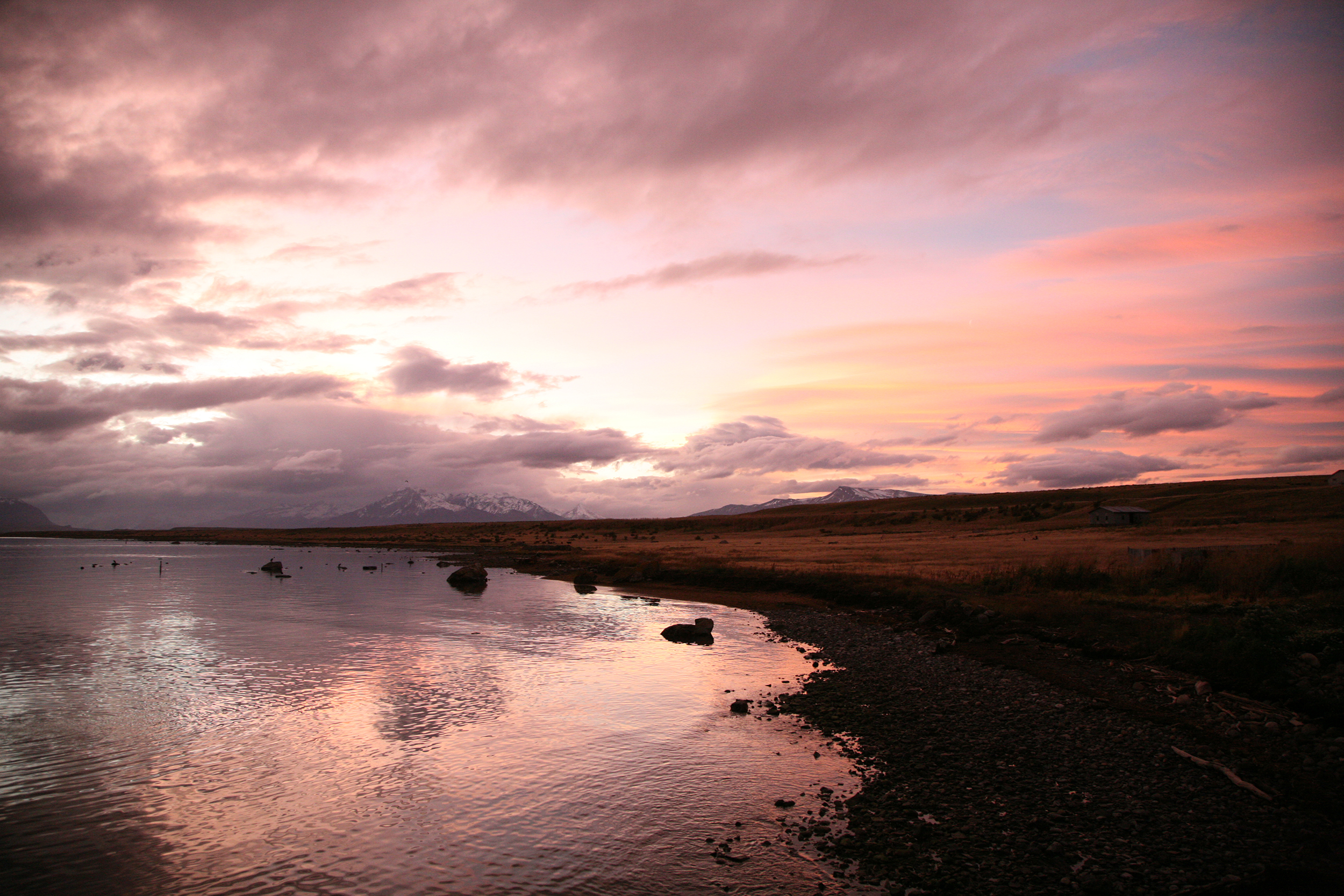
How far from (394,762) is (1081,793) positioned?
1670 centimetres

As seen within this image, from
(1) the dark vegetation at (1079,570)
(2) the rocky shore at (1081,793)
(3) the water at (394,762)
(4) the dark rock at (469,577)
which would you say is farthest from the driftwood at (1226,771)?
(4) the dark rock at (469,577)

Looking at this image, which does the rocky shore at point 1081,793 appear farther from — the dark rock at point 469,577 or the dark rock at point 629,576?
the dark rock at point 469,577

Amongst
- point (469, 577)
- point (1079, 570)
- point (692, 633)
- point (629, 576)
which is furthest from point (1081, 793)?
point (469, 577)

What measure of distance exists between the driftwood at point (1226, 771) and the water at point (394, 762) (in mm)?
7418

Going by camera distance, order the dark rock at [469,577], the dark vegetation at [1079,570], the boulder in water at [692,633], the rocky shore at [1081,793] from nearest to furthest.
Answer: the rocky shore at [1081,793] < the dark vegetation at [1079,570] < the boulder in water at [692,633] < the dark rock at [469,577]

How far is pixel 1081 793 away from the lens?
14.4 meters

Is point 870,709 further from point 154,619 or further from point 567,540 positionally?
point 567,540

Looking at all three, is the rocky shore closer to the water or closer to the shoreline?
the shoreline

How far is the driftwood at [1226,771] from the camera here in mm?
13445

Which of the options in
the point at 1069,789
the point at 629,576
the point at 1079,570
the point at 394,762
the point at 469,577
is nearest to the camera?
the point at 1069,789

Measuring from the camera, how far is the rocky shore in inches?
450

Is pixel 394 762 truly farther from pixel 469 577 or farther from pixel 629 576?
pixel 469 577

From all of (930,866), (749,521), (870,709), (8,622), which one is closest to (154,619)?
(8,622)

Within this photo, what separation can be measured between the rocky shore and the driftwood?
78 millimetres
